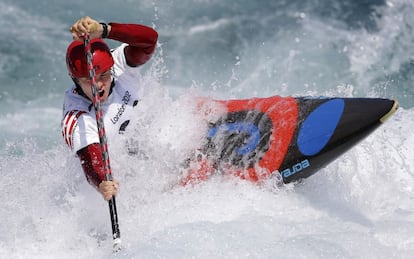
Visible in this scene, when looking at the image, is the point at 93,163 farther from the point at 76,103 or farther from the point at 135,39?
the point at 135,39

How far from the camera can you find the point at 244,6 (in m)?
7.26

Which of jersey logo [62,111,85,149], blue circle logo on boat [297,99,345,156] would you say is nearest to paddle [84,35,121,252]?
jersey logo [62,111,85,149]

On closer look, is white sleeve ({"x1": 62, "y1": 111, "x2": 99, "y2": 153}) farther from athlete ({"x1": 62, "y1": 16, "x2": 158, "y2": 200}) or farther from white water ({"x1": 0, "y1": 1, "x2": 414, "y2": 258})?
white water ({"x1": 0, "y1": 1, "x2": 414, "y2": 258})

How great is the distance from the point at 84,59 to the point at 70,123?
385 millimetres

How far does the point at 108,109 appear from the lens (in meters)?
3.12

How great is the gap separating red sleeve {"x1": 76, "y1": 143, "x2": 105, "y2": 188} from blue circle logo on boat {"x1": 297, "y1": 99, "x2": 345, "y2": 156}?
3.81 ft

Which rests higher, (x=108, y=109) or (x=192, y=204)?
(x=108, y=109)

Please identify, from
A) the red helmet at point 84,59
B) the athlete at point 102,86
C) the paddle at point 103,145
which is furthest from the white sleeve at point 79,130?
the red helmet at point 84,59

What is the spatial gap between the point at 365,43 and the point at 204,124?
3.44m

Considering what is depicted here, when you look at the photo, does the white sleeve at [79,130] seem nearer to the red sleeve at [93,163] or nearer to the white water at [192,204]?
the red sleeve at [93,163]

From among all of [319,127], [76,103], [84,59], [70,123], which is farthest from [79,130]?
[319,127]

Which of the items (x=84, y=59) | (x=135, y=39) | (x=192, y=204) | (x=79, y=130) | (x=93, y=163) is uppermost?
(x=135, y=39)

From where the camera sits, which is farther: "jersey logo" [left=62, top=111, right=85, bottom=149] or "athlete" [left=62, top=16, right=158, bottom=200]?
"jersey logo" [left=62, top=111, right=85, bottom=149]

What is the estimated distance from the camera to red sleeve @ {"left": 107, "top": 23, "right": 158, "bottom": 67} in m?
2.87
